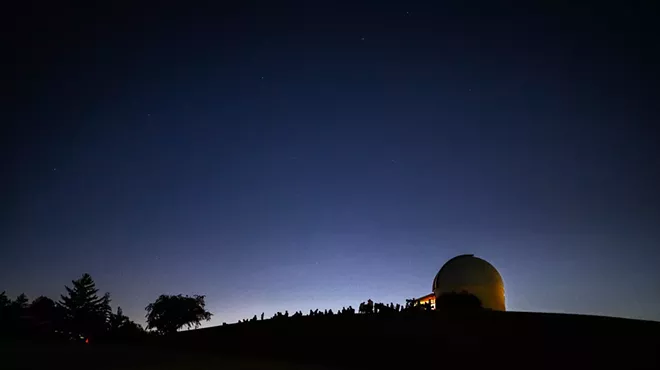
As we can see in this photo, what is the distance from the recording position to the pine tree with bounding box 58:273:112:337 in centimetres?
6594

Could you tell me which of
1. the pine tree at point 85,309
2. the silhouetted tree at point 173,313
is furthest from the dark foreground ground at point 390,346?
the pine tree at point 85,309

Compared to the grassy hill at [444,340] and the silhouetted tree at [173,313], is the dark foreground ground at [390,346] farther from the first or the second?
the silhouetted tree at [173,313]

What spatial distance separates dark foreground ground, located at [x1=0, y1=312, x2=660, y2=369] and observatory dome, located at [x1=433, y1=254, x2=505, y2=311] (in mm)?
11866

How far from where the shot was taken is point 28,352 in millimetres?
13883

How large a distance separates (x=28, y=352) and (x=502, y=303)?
3427 cm

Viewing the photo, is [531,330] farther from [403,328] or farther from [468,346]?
[403,328]

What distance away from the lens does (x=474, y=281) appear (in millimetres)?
36625

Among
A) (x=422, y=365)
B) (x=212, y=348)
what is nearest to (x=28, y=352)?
(x=212, y=348)

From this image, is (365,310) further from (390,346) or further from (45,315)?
(45,315)

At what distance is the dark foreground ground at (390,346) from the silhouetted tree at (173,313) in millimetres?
29573

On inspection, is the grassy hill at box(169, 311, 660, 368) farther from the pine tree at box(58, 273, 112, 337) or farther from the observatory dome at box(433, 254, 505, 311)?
the pine tree at box(58, 273, 112, 337)

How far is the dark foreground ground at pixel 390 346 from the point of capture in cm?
1380

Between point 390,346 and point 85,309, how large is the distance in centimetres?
6701

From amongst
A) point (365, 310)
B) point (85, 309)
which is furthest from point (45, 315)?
point (365, 310)
